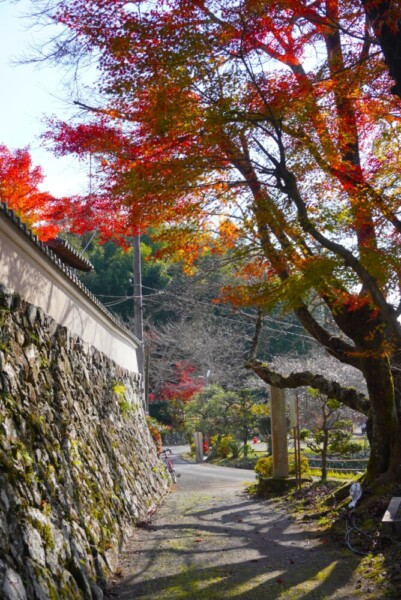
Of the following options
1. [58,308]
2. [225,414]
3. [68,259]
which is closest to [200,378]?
[225,414]

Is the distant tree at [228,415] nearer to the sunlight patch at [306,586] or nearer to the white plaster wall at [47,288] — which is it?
the white plaster wall at [47,288]

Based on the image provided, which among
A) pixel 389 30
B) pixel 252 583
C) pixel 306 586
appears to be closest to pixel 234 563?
pixel 252 583

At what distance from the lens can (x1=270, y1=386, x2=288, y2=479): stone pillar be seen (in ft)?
61.4

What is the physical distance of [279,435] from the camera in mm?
19234

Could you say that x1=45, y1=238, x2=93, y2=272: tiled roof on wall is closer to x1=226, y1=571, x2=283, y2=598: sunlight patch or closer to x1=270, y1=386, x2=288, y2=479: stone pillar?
x1=270, y1=386, x2=288, y2=479: stone pillar

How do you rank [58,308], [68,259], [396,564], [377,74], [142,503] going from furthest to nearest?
[68,259]
[142,503]
[58,308]
[377,74]
[396,564]

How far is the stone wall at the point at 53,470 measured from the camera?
5.72 metres

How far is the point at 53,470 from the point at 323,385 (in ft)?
25.7

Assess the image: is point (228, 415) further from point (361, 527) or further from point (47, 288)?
point (47, 288)

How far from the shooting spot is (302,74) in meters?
10.7

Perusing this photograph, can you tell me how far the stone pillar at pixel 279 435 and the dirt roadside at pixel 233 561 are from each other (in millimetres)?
3380

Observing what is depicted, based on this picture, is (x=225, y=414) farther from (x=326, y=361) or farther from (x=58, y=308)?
(x=58, y=308)

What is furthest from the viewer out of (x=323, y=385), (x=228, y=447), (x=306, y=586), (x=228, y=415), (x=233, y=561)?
(x=228, y=415)

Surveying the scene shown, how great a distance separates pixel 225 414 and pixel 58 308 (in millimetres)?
26452
